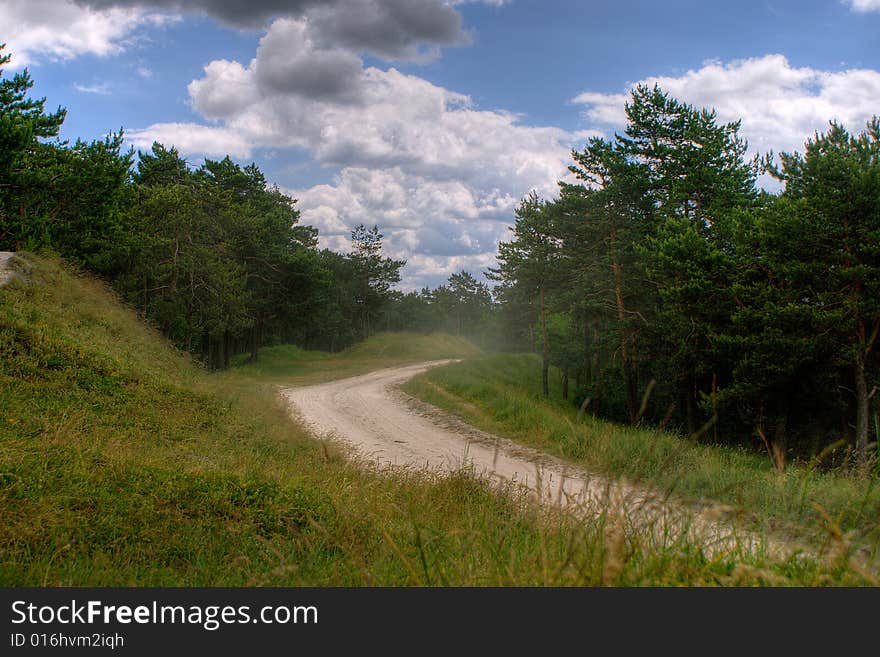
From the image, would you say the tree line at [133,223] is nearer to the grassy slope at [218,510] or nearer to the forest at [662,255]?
the forest at [662,255]

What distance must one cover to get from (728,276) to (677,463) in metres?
16.1

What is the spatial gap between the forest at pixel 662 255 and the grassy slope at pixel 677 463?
3.86 m

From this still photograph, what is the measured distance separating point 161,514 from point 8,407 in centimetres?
475

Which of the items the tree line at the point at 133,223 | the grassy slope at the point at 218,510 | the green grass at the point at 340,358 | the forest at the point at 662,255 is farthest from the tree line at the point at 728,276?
the tree line at the point at 133,223

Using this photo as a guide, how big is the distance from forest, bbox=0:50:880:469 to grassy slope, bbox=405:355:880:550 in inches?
152

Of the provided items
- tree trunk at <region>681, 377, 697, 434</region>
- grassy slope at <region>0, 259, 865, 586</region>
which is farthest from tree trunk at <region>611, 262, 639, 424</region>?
grassy slope at <region>0, 259, 865, 586</region>

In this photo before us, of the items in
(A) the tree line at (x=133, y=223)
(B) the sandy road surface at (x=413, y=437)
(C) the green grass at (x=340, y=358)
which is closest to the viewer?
(B) the sandy road surface at (x=413, y=437)

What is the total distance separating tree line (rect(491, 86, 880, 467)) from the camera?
19.7 metres

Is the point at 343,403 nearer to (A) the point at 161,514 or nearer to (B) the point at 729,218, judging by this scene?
(A) the point at 161,514

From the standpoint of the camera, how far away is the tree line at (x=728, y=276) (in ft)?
64.7

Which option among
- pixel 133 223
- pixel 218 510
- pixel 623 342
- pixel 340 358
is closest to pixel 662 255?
pixel 623 342

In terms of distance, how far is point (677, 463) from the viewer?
991 cm

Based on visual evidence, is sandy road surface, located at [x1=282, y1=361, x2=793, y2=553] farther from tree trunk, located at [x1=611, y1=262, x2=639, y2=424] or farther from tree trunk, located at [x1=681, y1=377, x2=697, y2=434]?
tree trunk, located at [x1=681, y1=377, x2=697, y2=434]

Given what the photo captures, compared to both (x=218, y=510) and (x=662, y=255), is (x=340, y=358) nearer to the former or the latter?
(x=662, y=255)
